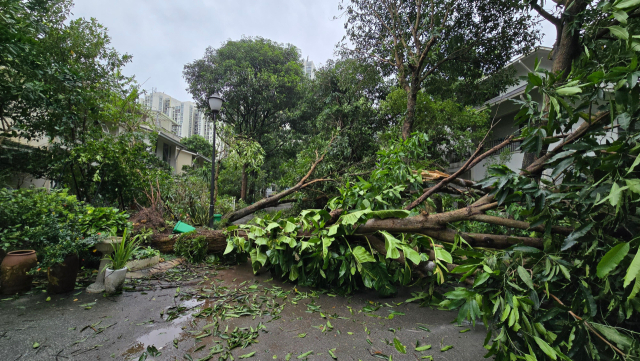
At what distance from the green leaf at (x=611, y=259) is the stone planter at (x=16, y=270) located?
4.98m

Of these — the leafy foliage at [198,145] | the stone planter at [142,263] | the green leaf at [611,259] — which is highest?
the leafy foliage at [198,145]

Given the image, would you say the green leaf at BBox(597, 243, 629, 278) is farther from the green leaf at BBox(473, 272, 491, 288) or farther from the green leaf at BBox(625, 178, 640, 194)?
the green leaf at BBox(473, 272, 491, 288)

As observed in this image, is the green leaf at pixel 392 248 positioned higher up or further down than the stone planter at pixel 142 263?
→ higher up

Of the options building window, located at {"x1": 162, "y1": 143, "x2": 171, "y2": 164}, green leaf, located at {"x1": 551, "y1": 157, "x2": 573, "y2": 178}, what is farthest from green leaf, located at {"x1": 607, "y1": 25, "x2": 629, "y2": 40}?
building window, located at {"x1": 162, "y1": 143, "x2": 171, "y2": 164}

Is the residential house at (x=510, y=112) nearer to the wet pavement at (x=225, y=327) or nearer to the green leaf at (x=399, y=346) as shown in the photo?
the wet pavement at (x=225, y=327)

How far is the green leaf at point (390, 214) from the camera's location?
10.1ft

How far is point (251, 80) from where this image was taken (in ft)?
47.4

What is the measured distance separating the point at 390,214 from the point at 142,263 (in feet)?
13.2

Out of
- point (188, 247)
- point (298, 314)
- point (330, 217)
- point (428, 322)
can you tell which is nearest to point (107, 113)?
point (188, 247)

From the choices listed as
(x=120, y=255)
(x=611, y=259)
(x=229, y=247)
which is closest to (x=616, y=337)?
(x=611, y=259)

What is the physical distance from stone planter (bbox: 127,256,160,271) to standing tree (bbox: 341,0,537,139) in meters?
6.57

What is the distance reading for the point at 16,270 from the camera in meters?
2.98

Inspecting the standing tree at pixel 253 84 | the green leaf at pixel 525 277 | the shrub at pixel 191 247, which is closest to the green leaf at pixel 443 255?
the green leaf at pixel 525 277

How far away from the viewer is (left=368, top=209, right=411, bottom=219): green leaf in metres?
3.06
